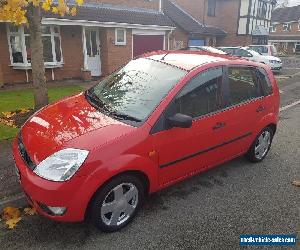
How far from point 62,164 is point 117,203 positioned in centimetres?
80

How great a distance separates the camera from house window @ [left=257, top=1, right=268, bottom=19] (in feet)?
104

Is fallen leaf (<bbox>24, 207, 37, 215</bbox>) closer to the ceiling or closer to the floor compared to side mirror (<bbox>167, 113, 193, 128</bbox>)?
closer to the floor

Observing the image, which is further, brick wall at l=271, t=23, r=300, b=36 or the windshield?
brick wall at l=271, t=23, r=300, b=36

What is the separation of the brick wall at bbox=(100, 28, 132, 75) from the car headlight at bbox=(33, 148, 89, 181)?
12.7 meters

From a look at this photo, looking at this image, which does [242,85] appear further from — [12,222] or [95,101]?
[12,222]

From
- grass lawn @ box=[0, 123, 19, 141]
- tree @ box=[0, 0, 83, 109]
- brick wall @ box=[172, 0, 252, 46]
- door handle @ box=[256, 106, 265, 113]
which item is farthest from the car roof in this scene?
brick wall @ box=[172, 0, 252, 46]

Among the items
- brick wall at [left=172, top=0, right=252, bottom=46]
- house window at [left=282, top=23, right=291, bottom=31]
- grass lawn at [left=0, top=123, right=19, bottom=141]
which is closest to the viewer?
grass lawn at [left=0, top=123, right=19, bottom=141]

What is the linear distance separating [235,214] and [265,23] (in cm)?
3429

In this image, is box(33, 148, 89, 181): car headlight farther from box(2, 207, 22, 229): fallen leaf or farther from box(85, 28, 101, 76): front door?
box(85, 28, 101, 76): front door

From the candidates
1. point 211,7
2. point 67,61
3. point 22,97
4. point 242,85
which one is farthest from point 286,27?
point 242,85

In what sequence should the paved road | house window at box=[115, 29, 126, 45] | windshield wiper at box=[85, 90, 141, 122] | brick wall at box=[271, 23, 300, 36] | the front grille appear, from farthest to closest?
brick wall at box=[271, 23, 300, 36] → house window at box=[115, 29, 126, 45] → windshield wiper at box=[85, 90, 141, 122] → the paved road → the front grille

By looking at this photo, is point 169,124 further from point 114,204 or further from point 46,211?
point 46,211

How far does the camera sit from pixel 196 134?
155 inches

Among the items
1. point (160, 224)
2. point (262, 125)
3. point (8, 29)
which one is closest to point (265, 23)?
point (8, 29)
